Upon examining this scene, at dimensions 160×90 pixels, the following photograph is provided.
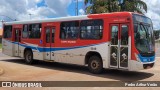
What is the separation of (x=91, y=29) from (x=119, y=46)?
202 cm

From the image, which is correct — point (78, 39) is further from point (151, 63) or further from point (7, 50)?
point (7, 50)

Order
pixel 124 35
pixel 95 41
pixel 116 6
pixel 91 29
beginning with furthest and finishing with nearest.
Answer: pixel 116 6, pixel 91 29, pixel 95 41, pixel 124 35

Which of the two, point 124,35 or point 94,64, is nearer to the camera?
point 124,35

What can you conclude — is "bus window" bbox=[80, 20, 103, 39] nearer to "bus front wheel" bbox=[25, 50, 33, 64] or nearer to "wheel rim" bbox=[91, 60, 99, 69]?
"wheel rim" bbox=[91, 60, 99, 69]

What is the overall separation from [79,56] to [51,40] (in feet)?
8.33

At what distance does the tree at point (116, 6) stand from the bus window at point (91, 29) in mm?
13315

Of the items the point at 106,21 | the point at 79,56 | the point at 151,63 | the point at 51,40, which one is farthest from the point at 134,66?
the point at 51,40

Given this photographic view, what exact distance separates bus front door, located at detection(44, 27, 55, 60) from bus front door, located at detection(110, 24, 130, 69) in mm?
4508

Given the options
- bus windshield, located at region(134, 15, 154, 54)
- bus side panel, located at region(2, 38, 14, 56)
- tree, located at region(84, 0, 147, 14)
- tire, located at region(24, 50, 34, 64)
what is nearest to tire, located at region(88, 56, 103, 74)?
bus windshield, located at region(134, 15, 154, 54)

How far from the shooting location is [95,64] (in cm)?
1498

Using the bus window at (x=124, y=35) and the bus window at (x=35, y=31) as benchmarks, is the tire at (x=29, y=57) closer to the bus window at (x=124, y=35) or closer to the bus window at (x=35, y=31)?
the bus window at (x=35, y=31)

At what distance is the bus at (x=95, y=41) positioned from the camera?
44.2ft

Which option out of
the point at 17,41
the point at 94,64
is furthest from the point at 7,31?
the point at 94,64

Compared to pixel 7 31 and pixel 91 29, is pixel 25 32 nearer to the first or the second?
pixel 7 31
